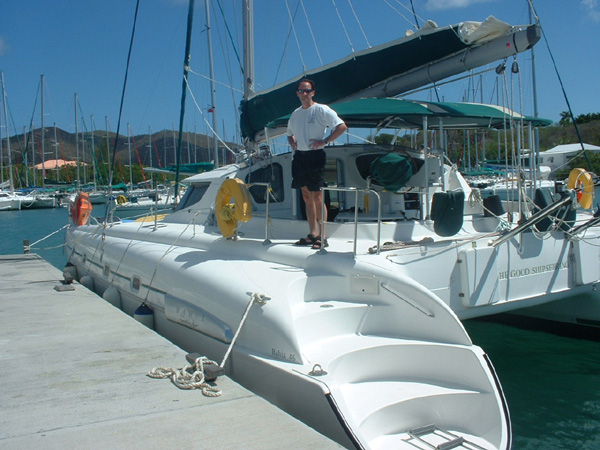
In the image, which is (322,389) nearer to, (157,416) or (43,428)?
(157,416)

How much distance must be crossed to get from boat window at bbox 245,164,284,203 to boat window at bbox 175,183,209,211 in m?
1.61

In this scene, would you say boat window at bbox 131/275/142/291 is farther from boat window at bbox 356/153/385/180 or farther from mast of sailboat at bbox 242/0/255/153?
mast of sailboat at bbox 242/0/255/153

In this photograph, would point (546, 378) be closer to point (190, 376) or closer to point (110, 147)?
point (190, 376)

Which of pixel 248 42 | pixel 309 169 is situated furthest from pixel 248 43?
pixel 309 169

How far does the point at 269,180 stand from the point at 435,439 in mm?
3806

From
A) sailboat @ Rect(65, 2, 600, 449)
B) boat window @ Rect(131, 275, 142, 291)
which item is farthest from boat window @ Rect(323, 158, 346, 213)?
boat window @ Rect(131, 275, 142, 291)

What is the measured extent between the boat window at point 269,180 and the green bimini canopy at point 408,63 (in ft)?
3.07

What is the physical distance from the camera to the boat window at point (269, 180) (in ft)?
21.2

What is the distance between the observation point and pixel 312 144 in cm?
500

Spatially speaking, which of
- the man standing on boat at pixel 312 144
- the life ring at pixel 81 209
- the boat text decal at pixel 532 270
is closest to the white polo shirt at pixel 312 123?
the man standing on boat at pixel 312 144

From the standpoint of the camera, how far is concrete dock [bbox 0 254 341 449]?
3043 millimetres

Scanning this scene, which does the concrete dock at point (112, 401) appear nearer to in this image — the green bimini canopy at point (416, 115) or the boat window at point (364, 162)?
the green bimini canopy at point (416, 115)

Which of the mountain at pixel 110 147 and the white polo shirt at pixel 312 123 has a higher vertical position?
the mountain at pixel 110 147

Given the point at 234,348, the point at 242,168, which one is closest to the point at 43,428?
the point at 234,348
